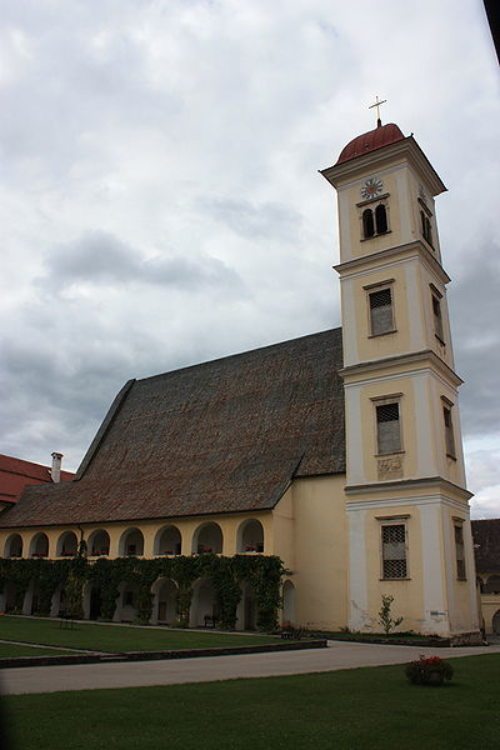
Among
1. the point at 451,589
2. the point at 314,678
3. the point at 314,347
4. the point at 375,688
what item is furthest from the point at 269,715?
the point at 314,347

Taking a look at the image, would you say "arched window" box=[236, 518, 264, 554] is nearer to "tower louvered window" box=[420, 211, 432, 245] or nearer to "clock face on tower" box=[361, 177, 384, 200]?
"tower louvered window" box=[420, 211, 432, 245]

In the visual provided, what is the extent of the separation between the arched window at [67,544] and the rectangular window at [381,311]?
21.4 m

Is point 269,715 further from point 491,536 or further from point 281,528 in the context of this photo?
point 491,536

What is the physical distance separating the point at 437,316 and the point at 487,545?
30938mm

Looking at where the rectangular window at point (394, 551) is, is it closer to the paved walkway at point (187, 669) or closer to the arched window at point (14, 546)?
the paved walkway at point (187, 669)

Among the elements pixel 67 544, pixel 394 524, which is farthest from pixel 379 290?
pixel 67 544

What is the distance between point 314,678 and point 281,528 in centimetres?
1911

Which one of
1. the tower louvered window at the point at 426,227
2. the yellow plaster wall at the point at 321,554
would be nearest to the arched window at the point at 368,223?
the tower louvered window at the point at 426,227

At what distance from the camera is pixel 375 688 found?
39.3 feet

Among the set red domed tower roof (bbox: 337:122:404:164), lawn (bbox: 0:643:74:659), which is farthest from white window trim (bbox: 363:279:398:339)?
lawn (bbox: 0:643:74:659)

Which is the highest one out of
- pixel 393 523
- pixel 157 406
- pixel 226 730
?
pixel 157 406

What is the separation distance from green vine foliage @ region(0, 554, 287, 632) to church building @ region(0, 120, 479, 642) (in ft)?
2.57

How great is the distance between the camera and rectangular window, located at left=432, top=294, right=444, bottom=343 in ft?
110

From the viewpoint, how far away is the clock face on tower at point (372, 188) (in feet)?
116
